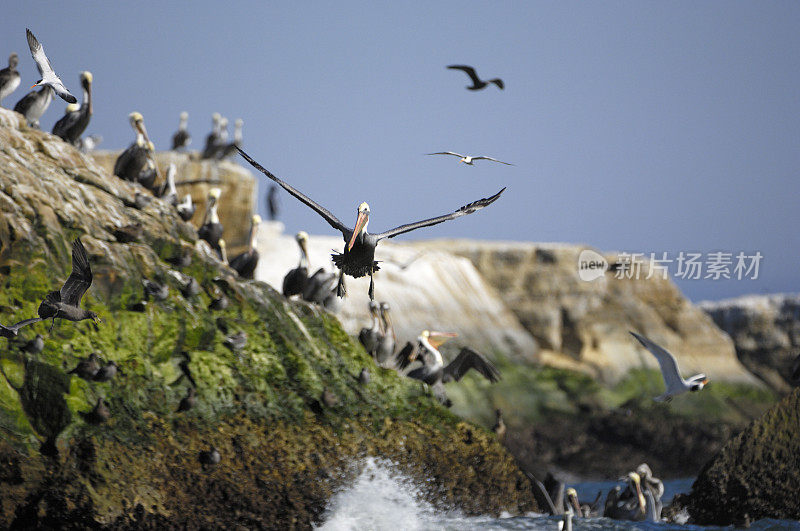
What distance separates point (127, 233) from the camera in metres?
13.5

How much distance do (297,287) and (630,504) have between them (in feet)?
19.0

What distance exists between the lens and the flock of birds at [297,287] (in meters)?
10.6

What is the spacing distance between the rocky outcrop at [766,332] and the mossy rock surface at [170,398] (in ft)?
62.3

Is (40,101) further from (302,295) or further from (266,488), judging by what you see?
(266,488)

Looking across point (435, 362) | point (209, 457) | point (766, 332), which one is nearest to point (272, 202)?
point (766, 332)

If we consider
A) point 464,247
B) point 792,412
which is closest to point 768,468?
point 792,412

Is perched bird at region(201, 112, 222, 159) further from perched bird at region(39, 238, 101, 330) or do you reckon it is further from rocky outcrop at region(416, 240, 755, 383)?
perched bird at region(39, 238, 101, 330)

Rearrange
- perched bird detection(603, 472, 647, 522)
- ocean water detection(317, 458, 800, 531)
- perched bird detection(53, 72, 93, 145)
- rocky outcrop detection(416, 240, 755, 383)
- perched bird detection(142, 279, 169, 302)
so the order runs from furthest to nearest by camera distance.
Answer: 1. rocky outcrop detection(416, 240, 755, 383)
2. perched bird detection(53, 72, 93, 145)
3. perched bird detection(603, 472, 647, 522)
4. perched bird detection(142, 279, 169, 302)
5. ocean water detection(317, 458, 800, 531)

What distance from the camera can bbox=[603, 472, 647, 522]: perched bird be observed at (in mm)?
14852

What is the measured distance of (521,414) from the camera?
85.7ft

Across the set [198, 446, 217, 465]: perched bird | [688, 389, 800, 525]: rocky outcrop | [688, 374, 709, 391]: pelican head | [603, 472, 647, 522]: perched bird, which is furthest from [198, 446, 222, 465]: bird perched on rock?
[688, 389, 800, 525]: rocky outcrop

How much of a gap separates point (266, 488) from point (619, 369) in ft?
59.9

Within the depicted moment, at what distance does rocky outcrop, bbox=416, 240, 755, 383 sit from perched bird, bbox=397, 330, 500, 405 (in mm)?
11182

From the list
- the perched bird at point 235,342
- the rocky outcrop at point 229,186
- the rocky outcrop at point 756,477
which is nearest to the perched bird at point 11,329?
the perched bird at point 235,342
